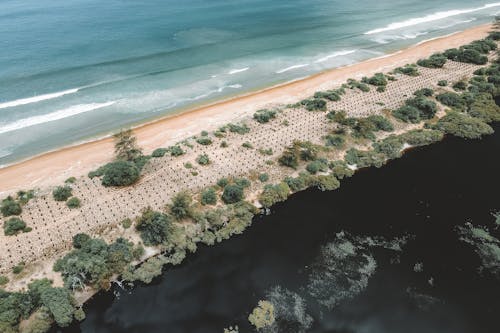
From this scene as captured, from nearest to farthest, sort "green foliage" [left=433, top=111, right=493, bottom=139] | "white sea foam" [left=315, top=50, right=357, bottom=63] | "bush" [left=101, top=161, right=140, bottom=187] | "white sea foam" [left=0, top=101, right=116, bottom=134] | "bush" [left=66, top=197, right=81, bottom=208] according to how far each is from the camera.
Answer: "bush" [left=66, top=197, right=81, bottom=208]
"bush" [left=101, top=161, right=140, bottom=187]
"green foliage" [left=433, top=111, right=493, bottom=139]
"white sea foam" [left=0, top=101, right=116, bottom=134]
"white sea foam" [left=315, top=50, right=357, bottom=63]

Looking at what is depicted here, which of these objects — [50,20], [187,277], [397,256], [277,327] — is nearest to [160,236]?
[187,277]

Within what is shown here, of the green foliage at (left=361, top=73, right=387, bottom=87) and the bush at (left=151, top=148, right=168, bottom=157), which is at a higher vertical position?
the green foliage at (left=361, top=73, right=387, bottom=87)

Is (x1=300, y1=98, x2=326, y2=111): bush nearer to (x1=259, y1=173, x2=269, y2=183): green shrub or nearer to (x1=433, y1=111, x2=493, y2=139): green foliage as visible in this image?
(x1=433, y1=111, x2=493, y2=139): green foliage

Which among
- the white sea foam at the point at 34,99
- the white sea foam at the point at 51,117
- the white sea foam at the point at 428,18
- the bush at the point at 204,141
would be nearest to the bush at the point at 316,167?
the bush at the point at 204,141

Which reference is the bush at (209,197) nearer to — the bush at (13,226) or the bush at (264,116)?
the bush at (264,116)

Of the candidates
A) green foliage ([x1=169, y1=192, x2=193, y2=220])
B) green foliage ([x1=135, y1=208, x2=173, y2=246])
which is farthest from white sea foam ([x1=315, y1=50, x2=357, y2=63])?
green foliage ([x1=135, y1=208, x2=173, y2=246])

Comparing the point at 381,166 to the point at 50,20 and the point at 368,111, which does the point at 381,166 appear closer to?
the point at 368,111
